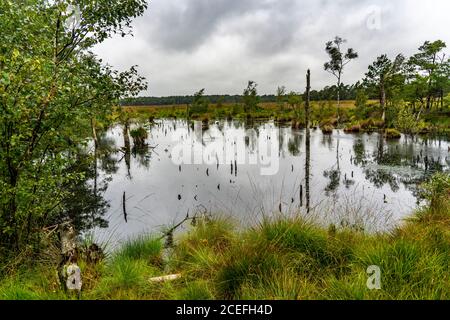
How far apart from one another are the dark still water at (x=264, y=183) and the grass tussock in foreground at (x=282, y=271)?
99 cm

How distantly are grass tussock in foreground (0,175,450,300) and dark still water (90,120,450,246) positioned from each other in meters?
0.99

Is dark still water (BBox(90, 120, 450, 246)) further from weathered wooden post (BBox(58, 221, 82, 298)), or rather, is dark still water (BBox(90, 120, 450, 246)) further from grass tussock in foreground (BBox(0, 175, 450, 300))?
weathered wooden post (BBox(58, 221, 82, 298))

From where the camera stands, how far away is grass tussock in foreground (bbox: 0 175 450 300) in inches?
134

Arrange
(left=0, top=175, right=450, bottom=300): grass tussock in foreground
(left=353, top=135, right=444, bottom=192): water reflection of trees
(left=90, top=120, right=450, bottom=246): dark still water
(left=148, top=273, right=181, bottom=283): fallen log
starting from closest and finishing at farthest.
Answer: (left=0, top=175, right=450, bottom=300): grass tussock in foreground, (left=148, top=273, right=181, bottom=283): fallen log, (left=90, top=120, right=450, bottom=246): dark still water, (left=353, top=135, right=444, bottom=192): water reflection of trees

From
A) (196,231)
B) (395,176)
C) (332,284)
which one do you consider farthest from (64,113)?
(395,176)

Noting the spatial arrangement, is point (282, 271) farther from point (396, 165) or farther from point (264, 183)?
point (396, 165)

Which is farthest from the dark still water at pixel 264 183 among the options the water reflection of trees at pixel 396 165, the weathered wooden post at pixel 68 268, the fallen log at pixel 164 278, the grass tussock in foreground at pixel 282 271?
the weathered wooden post at pixel 68 268

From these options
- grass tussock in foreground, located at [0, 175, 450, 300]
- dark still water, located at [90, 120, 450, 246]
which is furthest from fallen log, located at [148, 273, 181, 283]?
dark still water, located at [90, 120, 450, 246]

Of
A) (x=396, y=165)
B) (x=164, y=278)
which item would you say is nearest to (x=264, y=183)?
(x=396, y=165)

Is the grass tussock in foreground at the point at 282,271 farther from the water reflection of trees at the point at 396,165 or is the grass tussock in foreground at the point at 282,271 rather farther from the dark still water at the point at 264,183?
the water reflection of trees at the point at 396,165

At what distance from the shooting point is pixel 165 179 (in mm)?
16891

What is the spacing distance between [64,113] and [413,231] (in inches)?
260

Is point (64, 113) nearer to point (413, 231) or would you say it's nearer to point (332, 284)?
point (332, 284)

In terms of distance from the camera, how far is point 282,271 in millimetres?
3941
